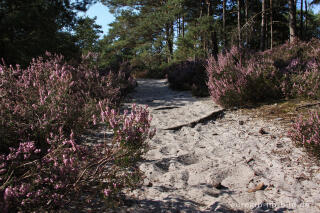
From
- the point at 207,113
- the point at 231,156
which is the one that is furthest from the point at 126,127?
the point at 207,113

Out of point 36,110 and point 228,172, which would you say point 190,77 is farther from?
point 36,110

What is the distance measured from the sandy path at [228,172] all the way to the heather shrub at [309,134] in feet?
0.49

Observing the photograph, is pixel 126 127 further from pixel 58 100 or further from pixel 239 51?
pixel 239 51

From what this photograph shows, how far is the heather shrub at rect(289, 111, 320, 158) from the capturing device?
265 cm

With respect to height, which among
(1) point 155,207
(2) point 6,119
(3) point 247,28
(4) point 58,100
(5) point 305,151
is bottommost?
(1) point 155,207

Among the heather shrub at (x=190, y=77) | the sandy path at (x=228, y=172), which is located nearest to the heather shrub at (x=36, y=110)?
the sandy path at (x=228, y=172)

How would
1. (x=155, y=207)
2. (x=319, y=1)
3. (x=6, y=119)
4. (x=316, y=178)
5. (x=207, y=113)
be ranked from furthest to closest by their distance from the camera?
(x=319, y=1)
(x=207, y=113)
(x=6, y=119)
(x=316, y=178)
(x=155, y=207)

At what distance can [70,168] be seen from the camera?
1782 mm

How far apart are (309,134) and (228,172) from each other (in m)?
→ 1.08

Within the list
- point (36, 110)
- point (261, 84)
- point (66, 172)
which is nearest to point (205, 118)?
point (261, 84)

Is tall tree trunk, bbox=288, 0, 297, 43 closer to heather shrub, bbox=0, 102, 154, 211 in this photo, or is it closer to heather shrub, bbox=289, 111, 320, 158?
heather shrub, bbox=289, 111, 320, 158

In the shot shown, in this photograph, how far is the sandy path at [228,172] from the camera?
2.10m

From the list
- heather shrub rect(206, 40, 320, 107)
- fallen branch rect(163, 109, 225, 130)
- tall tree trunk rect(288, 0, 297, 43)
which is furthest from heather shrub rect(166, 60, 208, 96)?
tall tree trunk rect(288, 0, 297, 43)

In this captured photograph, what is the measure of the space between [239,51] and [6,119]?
628cm
